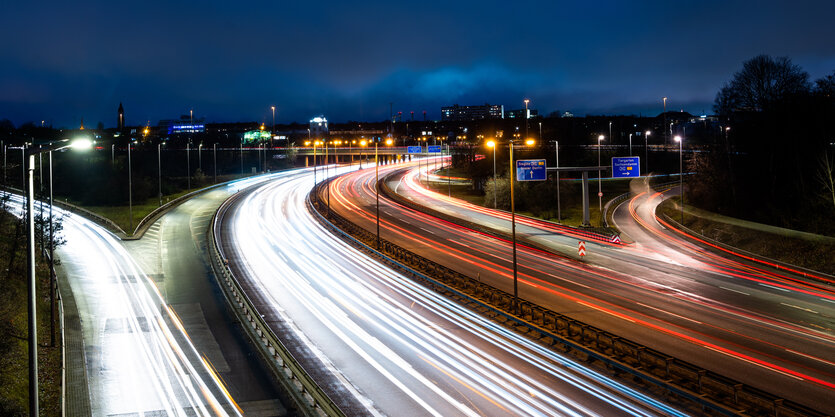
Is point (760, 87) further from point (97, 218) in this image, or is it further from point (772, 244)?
point (97, 218)

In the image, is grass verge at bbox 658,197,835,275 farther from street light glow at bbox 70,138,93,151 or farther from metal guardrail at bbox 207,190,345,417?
street light glow at bbox 70,138,93,151

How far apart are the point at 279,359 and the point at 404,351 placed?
14.4 feet

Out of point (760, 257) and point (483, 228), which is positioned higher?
point (483, 228)

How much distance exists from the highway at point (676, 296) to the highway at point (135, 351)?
1588 centimetres

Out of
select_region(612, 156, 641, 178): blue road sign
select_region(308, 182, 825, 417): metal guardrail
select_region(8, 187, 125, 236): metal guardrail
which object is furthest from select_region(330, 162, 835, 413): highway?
select_region(8, 187, 125, 236): metal guardrail

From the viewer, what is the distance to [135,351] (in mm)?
21625

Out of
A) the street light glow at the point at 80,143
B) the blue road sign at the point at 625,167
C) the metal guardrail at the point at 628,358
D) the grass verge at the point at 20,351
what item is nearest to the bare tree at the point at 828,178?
the blue road sign at the point at 625,167

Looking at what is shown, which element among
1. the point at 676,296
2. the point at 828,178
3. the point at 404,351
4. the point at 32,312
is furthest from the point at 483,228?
the point at 32,312

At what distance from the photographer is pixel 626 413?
15.3 m

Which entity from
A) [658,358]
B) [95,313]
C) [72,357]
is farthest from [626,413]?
[95,313]

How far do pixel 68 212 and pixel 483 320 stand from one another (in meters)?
47.4

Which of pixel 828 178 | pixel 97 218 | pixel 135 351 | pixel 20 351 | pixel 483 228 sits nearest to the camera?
pixel 135 351

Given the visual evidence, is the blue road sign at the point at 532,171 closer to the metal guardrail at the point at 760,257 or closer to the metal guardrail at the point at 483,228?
the metal guardrail at the point at 483,228

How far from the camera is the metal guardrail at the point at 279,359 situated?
15.5 meters
